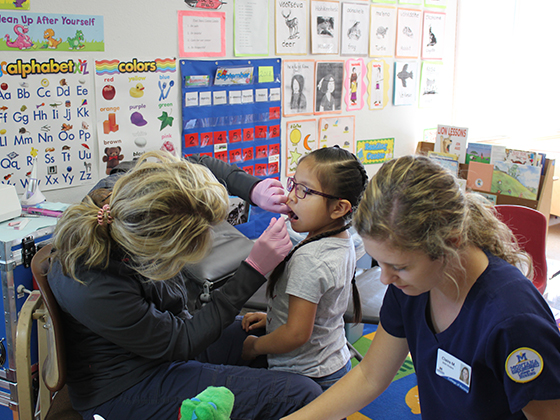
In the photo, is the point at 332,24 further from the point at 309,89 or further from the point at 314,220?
the point at 314,220

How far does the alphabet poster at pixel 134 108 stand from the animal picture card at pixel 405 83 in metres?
1.75

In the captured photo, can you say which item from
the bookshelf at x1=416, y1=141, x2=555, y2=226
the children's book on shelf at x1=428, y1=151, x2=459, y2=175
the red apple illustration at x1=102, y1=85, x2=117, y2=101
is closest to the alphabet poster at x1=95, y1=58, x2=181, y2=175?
the red apple illustration at x1=102, y1=85, x2=117, y2=101

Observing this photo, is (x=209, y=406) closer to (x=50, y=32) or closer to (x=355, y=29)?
(x=50, y=32)

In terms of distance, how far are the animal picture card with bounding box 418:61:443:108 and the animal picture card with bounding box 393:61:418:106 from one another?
0.26 ft

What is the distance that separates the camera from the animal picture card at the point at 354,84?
10.1ft

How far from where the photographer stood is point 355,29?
3045 millimetres

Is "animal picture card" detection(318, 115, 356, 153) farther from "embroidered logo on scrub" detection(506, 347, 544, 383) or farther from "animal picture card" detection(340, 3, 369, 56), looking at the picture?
"embroidered logo on scrub" detection(506, 347, 544, 383)

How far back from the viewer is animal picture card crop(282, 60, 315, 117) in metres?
2.75

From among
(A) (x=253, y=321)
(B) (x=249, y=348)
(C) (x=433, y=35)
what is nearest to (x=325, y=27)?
(C) (x=433, y=35)

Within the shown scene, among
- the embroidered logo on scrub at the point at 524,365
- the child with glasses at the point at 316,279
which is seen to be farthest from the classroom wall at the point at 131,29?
the embroidered logo on scrub at the point at 524,365

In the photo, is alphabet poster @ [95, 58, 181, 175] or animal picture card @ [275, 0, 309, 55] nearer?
alphabet poster @ [95, 58, 181, 175]

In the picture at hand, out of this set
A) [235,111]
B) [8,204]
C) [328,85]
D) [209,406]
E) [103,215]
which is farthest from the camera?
[328,85]

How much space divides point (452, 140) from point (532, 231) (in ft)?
4.20

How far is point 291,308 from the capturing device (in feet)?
4.37
